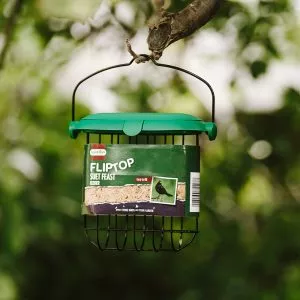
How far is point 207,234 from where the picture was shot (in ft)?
26.4

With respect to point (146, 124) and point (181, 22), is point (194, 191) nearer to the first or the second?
point (146, 124)

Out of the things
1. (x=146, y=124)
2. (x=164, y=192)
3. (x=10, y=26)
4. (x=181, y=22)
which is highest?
(x=10, y=26)

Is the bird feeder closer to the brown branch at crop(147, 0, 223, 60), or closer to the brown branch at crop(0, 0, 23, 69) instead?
the brown branch at crop(147, 0, 223, 60)

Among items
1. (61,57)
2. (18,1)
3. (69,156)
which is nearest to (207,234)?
(69,156)

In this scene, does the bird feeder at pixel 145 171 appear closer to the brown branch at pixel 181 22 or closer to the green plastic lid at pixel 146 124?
the green plastic lid at pixel 146 124

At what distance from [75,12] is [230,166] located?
2785mm

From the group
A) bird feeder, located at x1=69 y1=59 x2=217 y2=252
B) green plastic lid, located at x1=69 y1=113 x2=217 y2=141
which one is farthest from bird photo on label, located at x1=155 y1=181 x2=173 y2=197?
green plastic lid, located at x1=69 y1=113 x2=217 y2=141

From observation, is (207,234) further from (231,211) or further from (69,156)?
(69,156)

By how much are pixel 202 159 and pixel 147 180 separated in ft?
11.6

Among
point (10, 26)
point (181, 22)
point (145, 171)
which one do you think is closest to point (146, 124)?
point (145, 171)

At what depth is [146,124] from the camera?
3.25 m

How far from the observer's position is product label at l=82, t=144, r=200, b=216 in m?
3.28

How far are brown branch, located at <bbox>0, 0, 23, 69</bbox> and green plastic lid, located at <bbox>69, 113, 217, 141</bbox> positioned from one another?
1553 millimetres

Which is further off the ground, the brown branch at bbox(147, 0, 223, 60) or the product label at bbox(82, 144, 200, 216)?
the brown branch at bbox(147, 0, 223, 60)
